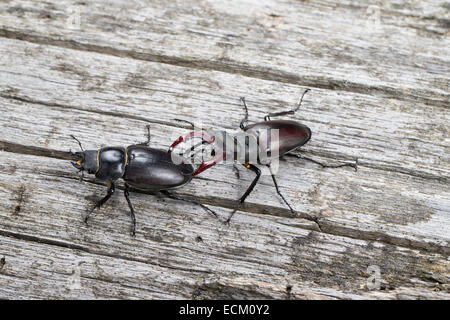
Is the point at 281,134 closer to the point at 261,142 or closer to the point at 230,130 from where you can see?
the point at 261,142

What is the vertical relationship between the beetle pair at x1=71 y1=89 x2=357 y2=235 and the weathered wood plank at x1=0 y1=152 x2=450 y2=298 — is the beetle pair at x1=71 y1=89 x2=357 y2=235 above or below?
above

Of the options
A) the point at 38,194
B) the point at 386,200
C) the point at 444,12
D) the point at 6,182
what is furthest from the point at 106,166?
the point at 444,12

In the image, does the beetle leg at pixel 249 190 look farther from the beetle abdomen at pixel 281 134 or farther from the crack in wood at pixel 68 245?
the crack in wood at pixel 68 245

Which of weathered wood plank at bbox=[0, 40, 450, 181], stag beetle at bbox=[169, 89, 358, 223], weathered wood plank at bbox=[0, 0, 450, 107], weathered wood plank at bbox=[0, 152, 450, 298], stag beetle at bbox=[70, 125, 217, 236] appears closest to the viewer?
weathered wood plank at bbox=[0, 152, 450, 298]

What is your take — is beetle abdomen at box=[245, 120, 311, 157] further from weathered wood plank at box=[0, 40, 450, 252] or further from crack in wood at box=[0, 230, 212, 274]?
crack in wood at box=[0, 230, 212, 274]

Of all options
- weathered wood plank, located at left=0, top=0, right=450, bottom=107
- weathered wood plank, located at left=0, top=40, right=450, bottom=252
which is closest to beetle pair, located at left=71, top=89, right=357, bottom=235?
weathered wood plank, located at left=0, top=40, right=450, bottom=252

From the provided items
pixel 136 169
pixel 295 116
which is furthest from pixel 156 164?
pixel 295 116
